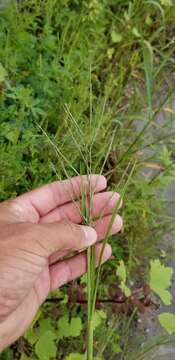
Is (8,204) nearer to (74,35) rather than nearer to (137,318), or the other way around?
(137,318)

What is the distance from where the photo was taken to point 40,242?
165cm

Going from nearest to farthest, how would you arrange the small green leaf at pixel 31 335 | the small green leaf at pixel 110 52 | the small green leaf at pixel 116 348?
the small green leaf at pixel 31 335
the small green leaf at pixel 116 348
the small green leaf at pixel 110 52

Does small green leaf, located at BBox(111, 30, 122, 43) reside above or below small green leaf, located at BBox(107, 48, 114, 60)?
above

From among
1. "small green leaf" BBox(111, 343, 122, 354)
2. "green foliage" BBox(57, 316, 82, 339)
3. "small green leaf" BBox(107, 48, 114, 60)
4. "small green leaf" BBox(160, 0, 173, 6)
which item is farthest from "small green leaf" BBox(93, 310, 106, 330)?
"small green leaf" BBox(160, 0, 173, 6)

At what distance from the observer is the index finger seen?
194 centimetres

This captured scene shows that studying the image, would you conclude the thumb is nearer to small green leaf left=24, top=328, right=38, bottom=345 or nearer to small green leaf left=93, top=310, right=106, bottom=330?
small green leaf left=93, top=310, right=106, bottom=330

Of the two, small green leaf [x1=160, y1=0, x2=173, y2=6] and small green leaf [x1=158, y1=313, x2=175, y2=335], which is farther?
small green leaf [x1=160, y1=0, x2=173, y2=6]

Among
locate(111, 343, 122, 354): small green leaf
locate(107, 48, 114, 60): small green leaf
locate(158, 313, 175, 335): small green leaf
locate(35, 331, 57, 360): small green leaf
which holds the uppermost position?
locate(107, 48, 114, 60): small green leaf

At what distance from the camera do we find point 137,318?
2420mm

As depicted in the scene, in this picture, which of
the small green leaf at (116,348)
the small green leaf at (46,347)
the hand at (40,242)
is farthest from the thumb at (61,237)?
the small green leaf at (116,348)

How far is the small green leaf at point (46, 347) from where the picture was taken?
1.82 m

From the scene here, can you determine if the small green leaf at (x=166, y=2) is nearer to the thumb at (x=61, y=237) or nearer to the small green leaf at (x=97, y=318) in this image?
the thumb at (x=61, y=237)

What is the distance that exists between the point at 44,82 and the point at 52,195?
24.9 inches

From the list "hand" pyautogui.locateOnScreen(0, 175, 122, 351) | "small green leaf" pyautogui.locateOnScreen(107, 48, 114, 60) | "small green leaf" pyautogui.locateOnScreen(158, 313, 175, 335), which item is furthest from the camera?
"small green leaf" pyautogui.locateOnScreen(107, 48, 114, 60)
